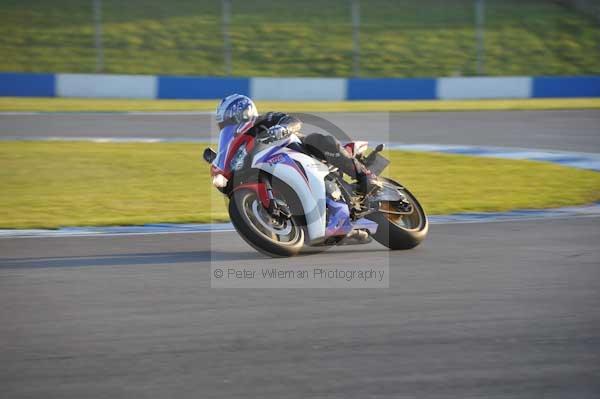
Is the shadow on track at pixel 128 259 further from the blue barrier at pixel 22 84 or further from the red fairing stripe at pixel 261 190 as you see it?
the blue barrier at pixel 22 84

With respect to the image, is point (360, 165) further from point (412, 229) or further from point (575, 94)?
point (575, 94)

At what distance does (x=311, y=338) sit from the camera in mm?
5070

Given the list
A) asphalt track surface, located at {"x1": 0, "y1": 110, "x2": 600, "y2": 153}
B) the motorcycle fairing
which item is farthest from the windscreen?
asphalt track surface, located at {"x1": 0, "y1": 110, "x2": 600, "y2": 153}

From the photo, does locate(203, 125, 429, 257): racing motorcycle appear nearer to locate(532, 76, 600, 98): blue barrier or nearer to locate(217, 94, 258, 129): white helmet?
locate(217, 94, 258, 129): white helmet

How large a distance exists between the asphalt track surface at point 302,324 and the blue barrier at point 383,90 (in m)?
16.2

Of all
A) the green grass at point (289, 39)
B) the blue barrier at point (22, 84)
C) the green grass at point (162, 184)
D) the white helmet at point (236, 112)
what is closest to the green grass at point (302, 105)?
the blue barrier at point (22, 84)

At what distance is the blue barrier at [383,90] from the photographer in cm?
2403

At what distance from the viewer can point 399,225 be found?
773 cm

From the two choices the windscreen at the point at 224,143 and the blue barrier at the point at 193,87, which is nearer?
the windscreen at the point at 224,143

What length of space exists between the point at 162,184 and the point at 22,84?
13169 millimetres

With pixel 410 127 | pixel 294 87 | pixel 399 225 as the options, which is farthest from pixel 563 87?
pixel 399 225

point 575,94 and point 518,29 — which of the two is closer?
point 575,94

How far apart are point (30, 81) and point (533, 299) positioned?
64.4ft

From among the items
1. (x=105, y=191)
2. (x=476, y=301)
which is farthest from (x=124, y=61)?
(x=476, y=301)
